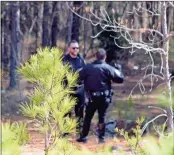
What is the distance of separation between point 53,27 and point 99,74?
21379 mm

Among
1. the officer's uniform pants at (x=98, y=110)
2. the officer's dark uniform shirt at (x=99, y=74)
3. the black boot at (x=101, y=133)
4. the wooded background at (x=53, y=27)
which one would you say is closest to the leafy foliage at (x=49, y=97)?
the officer's dark uniform shirt at (x=99, y=74)

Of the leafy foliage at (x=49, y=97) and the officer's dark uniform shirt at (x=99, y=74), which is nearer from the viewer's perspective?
the leafy foliage at (x=49, y=97)

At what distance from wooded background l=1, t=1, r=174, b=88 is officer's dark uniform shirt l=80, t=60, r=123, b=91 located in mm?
7904

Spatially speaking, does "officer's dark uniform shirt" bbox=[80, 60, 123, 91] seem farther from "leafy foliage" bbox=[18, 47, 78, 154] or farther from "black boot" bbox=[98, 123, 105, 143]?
"leafy foliage" bbox=[18, 47, 78, 154]

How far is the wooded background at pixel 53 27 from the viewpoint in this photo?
1984 cm

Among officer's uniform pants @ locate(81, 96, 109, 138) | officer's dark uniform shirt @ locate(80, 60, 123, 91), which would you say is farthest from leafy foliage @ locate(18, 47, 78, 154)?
officer's uniform pants @ locate(81, 96, 109, 138)

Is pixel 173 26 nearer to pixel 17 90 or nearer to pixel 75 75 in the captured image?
pixel 17 90

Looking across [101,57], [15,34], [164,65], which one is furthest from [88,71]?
[15,34]

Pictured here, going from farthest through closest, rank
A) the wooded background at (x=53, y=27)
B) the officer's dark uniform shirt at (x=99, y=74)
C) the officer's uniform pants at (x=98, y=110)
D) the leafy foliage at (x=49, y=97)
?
the wooded background at (x=53, y=27) < the officer's uniform pants at (x=98, y=110) < the officer's dark uniform shirt at (x=99, y=74) < the leafy foliage at (x=49, y=97)

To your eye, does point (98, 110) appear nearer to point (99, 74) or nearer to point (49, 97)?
point (99, 74)

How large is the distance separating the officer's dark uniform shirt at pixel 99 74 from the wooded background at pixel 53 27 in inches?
311

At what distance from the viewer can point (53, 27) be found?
2914 cm

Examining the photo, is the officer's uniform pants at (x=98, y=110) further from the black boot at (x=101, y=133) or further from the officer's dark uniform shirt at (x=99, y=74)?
the officer's dark uniform shirt at (x=99, y=74)

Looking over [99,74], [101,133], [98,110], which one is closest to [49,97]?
[99,74]
